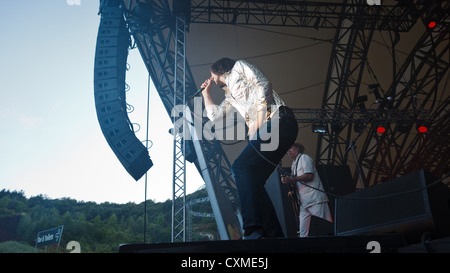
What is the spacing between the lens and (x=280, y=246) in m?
1.19

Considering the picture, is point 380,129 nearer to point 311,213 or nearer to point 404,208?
point 311,213

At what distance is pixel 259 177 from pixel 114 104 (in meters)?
3.44

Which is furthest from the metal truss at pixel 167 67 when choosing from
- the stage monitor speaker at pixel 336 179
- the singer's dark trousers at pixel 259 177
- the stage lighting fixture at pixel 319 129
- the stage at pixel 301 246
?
the stage at pixel 301 246

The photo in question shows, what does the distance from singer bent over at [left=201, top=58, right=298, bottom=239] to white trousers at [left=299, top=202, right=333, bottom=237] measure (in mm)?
1437

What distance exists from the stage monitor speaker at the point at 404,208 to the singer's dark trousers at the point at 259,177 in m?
0.45

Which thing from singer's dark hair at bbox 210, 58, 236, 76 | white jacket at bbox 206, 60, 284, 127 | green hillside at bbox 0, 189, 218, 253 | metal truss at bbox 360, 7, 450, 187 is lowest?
white jacket at bbox 206, 60, 284, 127

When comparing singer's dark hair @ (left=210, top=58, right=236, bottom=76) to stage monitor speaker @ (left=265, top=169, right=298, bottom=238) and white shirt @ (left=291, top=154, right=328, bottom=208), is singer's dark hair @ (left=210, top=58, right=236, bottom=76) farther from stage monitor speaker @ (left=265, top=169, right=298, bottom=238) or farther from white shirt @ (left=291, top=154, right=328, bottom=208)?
white shirt @ (left=291, top=154, right=328, bottom=208)

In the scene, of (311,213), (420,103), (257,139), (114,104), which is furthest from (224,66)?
(420,103)

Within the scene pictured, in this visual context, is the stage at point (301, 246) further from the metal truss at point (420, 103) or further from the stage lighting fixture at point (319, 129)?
the metal truss at point (420, 103)

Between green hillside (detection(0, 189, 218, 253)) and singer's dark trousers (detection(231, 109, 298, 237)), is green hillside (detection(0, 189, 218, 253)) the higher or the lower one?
the higher one

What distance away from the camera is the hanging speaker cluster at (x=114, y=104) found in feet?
15.3

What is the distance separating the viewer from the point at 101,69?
4781 mm

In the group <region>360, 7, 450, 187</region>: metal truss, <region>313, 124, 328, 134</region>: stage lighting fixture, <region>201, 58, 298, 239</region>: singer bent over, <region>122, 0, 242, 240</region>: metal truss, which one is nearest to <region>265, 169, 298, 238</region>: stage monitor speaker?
<region>201, 58, 298, 239</region>: singer bent over

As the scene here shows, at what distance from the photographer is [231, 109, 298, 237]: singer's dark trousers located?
5.63 ft
